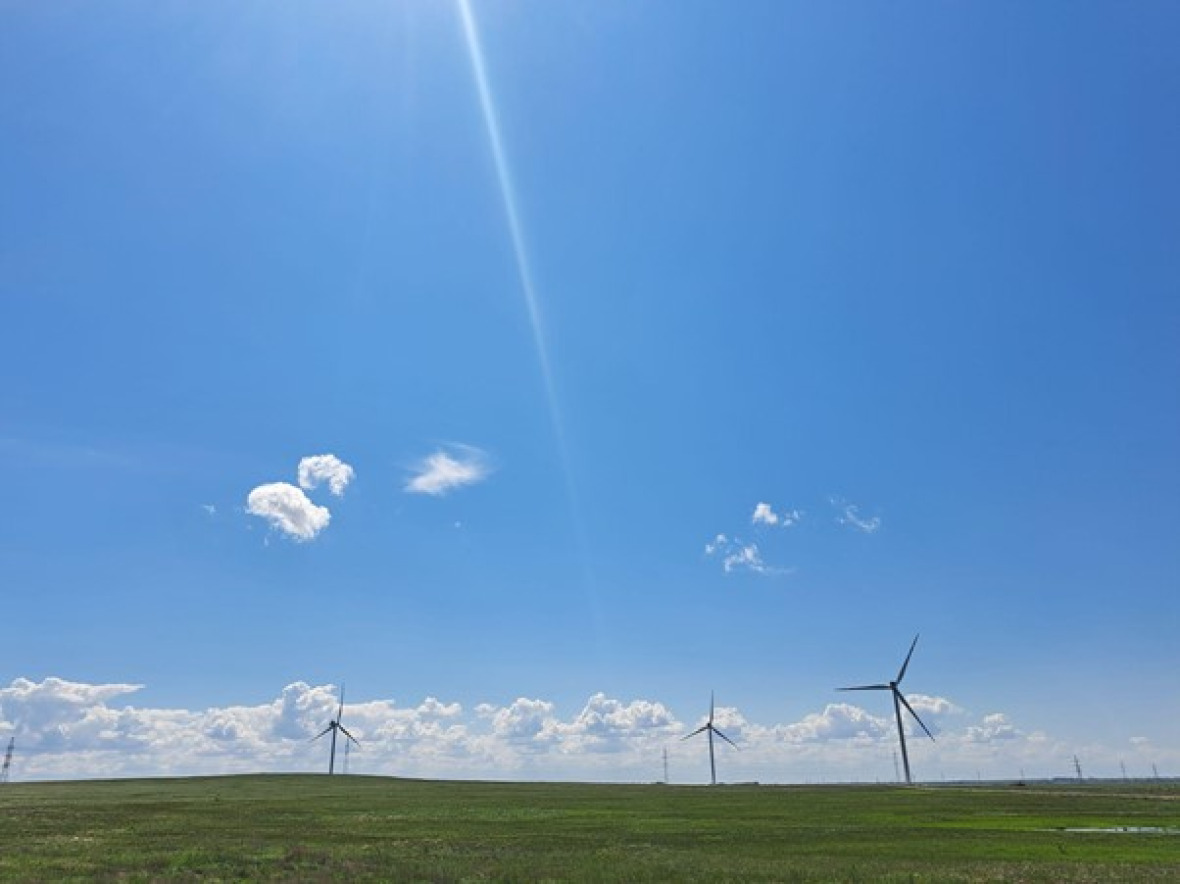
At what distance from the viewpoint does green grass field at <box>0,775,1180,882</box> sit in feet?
140

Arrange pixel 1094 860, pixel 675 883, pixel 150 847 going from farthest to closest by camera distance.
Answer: pixel 150 847
pixel 1094 860
pixel 675 883

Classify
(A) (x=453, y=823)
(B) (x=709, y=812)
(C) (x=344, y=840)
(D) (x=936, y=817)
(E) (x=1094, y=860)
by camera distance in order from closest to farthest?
(E) (x=1094, y=860) < (C) (x=344, y=840) < (A) (x=453, y=823) < (D) (x=936, y=817) < (B) (x=709, y=812)

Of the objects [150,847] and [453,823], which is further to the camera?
[453,823]

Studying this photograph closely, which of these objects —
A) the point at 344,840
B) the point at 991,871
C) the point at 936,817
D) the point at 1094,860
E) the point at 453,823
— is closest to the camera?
the point at 991,871

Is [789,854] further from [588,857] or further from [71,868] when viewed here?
[71,868]

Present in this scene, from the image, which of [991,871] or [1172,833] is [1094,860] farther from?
[1172,833]

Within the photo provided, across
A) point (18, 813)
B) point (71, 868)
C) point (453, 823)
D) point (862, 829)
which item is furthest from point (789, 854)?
point (18, 813)

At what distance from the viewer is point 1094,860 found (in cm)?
4697

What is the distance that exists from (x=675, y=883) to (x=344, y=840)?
31.6 m

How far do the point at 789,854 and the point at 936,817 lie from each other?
42976mm

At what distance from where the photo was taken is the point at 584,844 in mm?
58500

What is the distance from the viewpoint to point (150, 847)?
53.8 m

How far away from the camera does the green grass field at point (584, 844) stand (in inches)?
1681

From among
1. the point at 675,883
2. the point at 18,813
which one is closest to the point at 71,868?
the point at 675,883
